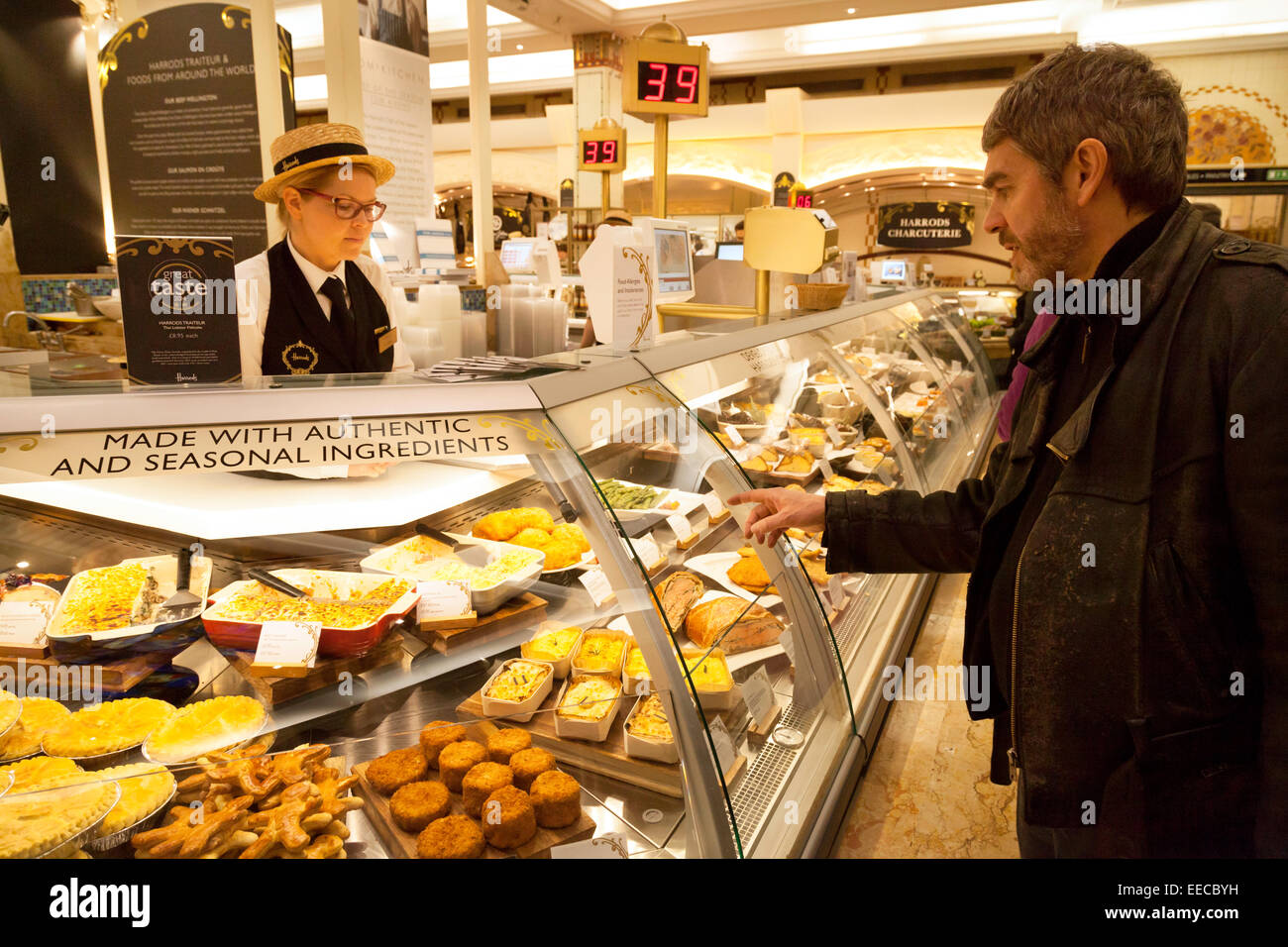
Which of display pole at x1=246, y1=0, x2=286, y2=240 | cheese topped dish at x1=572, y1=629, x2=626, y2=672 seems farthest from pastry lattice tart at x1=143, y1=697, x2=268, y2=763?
display pole at x1=246, y1=0, x2=286, y2=240

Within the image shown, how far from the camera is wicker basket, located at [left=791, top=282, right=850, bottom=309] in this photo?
3.97 metres

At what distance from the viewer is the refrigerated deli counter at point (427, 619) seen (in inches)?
57.7

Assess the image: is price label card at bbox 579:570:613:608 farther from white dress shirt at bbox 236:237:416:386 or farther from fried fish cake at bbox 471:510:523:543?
white dress shirt at bbox 236:237:416:386

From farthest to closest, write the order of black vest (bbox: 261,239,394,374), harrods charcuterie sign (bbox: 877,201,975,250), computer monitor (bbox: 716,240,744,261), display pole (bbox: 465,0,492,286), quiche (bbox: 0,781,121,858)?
harrods charcuterie sign (bbox: 877,201,975,250) < computer monitor (bbox: 716,240,744,261) < display pole (bbox: 465,0,492,286) < black vest (bbox: 261,239,394,374) < quiche (bbox: 0,781,121,858)

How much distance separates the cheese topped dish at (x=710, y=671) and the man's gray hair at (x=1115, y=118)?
3.70 ft

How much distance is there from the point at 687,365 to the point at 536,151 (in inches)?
619

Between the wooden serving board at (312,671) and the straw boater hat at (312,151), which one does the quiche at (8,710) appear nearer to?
the wooden serving board at (312,671)

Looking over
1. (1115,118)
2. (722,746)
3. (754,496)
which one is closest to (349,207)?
(754,496)

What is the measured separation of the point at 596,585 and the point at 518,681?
0.29 meters

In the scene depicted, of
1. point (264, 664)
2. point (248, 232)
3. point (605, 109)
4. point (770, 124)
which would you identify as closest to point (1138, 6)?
point (770, 124)

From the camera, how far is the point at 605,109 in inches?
455

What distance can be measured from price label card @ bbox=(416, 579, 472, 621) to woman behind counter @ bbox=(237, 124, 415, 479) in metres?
1.37

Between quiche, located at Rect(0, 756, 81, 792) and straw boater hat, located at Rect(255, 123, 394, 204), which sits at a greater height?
straw boater hat, located at Rect(255, 123, 394, 204)
